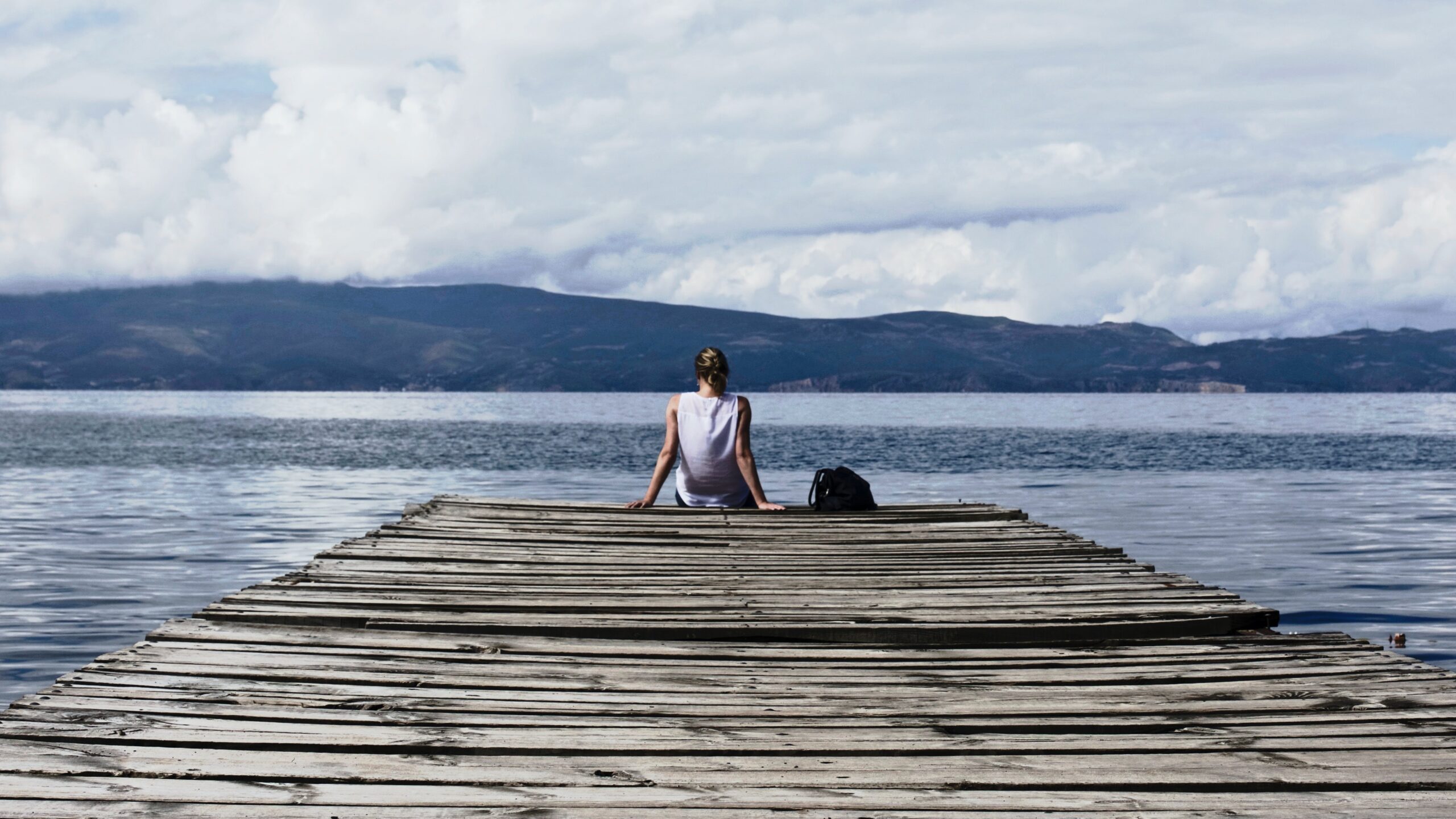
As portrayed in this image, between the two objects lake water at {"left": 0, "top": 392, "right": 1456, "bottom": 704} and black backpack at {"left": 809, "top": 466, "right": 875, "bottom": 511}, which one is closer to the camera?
black backpack at {"left": 809, "top": 466, "right": 875, "bottom": 511}

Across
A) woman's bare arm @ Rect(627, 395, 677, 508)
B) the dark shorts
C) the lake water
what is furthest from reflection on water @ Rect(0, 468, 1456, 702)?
the dark shorts

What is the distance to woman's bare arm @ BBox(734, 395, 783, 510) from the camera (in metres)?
12.4

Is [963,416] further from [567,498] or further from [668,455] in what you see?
[668,455]

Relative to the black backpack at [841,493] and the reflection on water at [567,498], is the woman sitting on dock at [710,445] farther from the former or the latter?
the reflection on water at [567,498]

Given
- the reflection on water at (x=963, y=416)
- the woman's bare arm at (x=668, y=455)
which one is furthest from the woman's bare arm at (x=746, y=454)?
the reflection on water at (x=963, y=416)

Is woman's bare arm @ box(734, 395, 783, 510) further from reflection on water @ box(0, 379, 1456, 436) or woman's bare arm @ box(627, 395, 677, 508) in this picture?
reflection on water @ box(0, 379, 1456, 436)

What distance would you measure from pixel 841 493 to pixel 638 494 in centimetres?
2463

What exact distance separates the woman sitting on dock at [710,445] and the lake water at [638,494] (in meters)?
6.14

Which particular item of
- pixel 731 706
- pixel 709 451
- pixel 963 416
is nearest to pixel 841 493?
pixel 709 451

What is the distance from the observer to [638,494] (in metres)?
38.0

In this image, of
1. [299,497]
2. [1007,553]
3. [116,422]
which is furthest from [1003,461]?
[116,422]

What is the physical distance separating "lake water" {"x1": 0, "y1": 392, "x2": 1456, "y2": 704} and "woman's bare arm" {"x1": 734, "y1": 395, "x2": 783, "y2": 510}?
6.71m

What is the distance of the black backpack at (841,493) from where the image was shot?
1366 centimetres

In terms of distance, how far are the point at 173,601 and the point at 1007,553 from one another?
1128 cm
